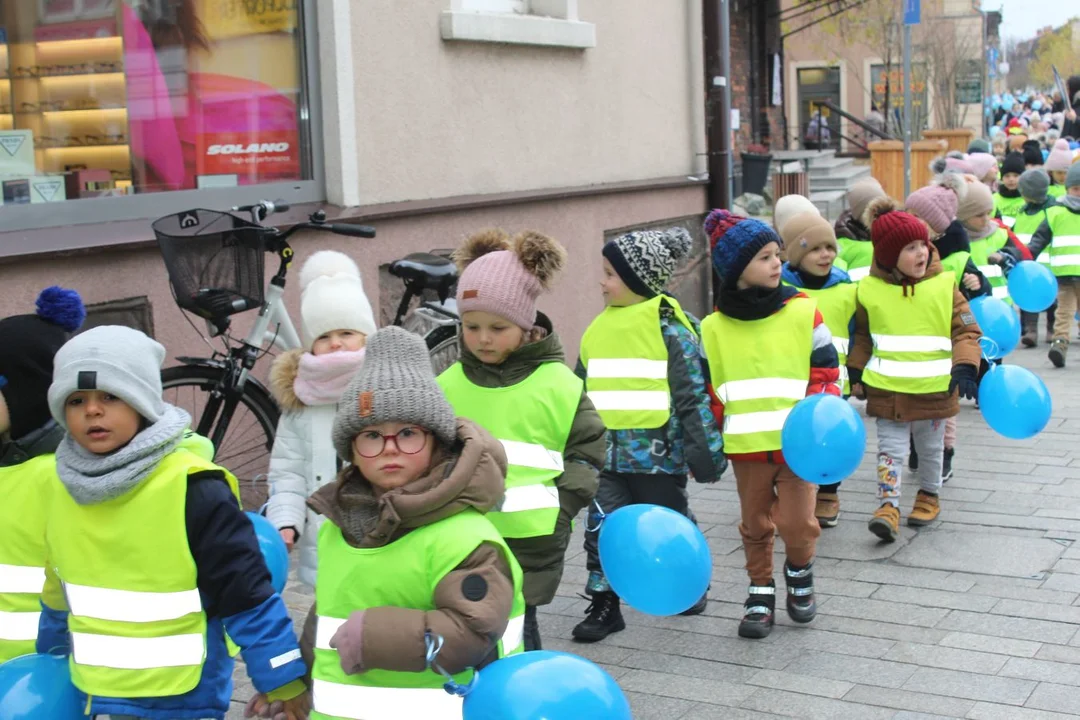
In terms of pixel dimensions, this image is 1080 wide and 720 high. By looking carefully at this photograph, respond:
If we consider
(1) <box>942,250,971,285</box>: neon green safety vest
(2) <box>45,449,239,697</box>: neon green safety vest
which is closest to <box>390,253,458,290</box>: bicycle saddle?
(1) <box>942,250,971,285</box>: neon green safety vest

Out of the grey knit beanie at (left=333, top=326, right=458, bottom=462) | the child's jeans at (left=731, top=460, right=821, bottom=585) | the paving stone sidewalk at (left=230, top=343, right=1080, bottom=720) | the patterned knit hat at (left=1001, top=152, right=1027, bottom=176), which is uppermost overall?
the patterned knit hat at (left=1001, top=152, right=1027, bottom=176)

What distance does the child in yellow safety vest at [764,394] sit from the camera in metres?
5.62

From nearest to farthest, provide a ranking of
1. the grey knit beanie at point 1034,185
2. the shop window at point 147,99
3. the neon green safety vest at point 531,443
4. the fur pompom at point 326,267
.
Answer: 1. the neon green safety vest at point 531,443
2. the fur pompom at point 326,267
3. the shop window at point 147,99
4. the grey knit beanie at point 1034,185

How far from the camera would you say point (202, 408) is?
6.38 metres

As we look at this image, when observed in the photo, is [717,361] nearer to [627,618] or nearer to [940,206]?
[627,618]

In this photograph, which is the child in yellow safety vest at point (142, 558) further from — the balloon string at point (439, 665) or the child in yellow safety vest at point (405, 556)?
the balloon string at point (439, 665)

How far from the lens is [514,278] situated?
4.45m

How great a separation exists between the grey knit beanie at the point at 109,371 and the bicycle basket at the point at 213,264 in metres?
2.44

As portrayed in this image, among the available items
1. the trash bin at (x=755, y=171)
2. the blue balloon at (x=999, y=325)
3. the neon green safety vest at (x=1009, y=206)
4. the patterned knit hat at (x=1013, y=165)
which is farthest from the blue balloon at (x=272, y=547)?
the trash bin at (x=755, y=171)

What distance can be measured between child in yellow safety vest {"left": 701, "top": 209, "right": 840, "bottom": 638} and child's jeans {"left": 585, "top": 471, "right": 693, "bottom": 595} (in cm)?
29

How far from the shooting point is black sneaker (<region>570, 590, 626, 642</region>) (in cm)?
560

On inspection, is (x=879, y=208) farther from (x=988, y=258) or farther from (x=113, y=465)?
(x=113, y=465)

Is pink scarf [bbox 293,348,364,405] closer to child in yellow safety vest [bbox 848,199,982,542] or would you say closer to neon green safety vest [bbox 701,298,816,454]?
neon green safety vest [bbox 701,298,816,454]

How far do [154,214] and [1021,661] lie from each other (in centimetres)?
458
